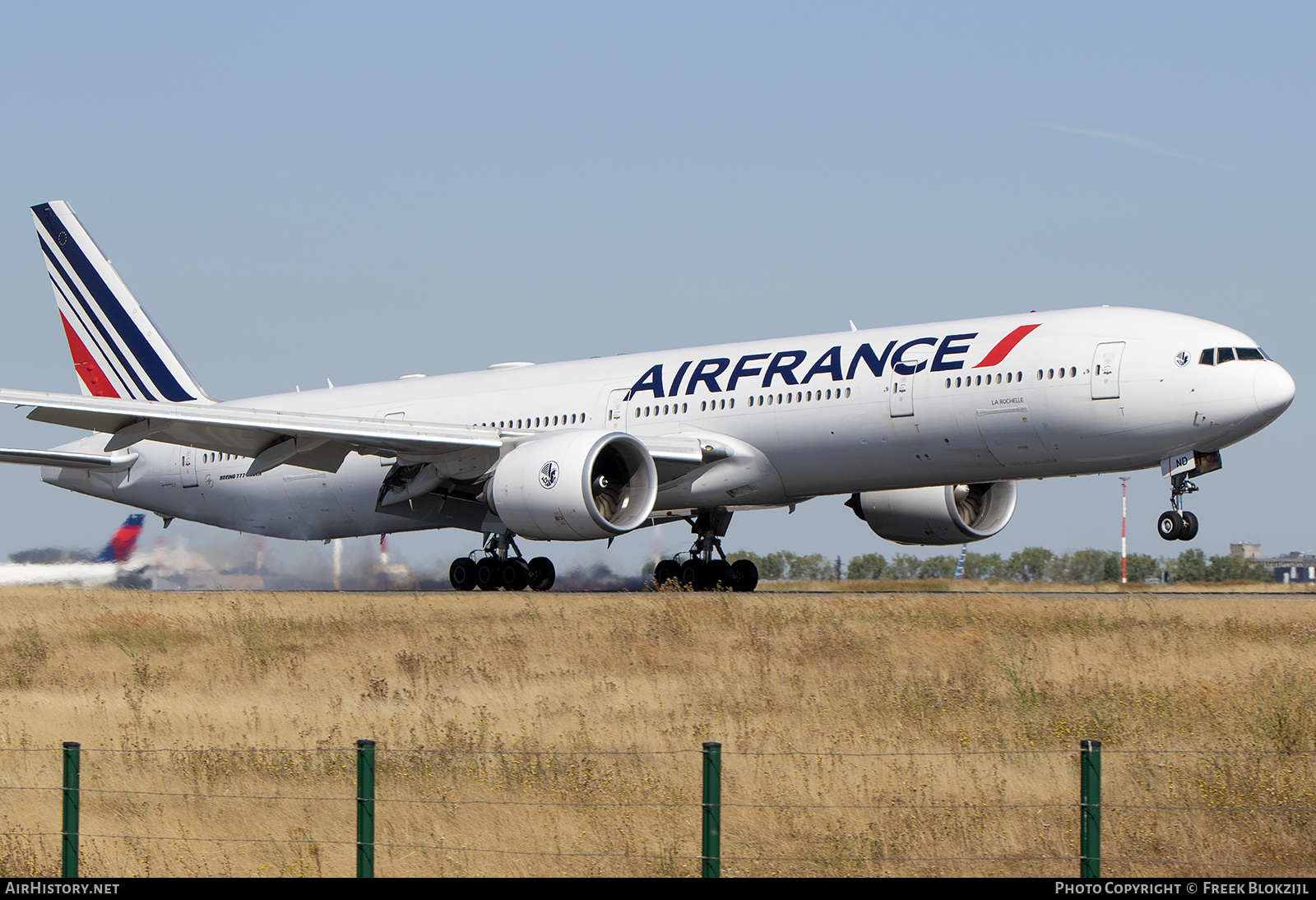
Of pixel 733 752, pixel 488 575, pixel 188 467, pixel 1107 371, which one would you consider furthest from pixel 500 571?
pixel 733 752

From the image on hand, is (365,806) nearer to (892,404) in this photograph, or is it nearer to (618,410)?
(892,404)

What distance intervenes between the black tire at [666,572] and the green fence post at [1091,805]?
2205cm

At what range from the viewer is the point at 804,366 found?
26.5m

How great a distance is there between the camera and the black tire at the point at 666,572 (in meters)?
30.3

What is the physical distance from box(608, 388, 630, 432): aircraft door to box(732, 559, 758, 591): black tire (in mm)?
4131

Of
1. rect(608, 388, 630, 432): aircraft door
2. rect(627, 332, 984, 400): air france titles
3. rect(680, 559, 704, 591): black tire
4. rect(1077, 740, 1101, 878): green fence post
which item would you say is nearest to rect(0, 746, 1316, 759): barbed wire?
rect(1077, 740, 1101, 878): green fence post

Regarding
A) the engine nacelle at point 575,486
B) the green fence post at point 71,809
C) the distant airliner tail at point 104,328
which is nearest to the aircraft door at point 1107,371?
the engine nacelle at point 575,486

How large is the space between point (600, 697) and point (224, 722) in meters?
3.98

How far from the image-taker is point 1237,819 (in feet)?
36.1

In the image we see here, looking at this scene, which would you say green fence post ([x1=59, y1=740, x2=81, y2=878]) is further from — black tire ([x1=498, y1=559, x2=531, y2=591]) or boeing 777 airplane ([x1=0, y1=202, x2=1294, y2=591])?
black tire ([x1=498, y1=559, x2=531, y2=591])

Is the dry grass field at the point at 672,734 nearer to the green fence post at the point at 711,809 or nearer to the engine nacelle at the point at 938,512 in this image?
the green fence post at the point at 711,809

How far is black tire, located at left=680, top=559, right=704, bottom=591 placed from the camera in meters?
30.2

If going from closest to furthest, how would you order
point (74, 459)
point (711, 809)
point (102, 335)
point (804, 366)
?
point (711, 809)
point (804, 366)
point (74, 459)
point (102, 335)

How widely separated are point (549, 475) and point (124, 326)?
16.8 meters
